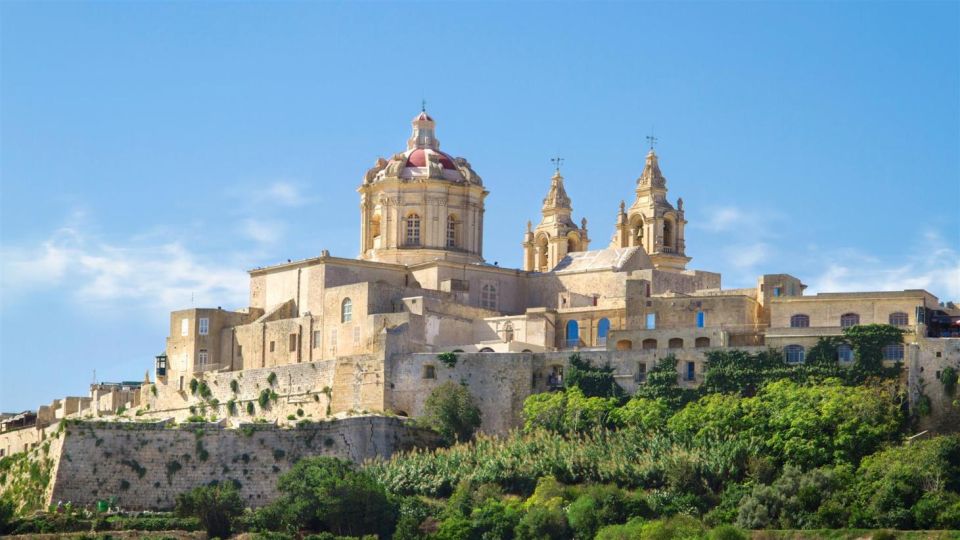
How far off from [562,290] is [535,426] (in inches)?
413

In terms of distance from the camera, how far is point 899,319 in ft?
217

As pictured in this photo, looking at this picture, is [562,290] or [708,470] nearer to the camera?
[708,470]

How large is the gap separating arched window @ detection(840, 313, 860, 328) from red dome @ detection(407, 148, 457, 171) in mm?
16882

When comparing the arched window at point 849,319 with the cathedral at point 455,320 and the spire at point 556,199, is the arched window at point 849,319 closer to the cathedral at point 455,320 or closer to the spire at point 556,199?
the cathedral at point 455,320

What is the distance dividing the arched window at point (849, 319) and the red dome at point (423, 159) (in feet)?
55.4

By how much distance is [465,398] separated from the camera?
6700 cm

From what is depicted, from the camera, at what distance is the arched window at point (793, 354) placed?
65.3 m

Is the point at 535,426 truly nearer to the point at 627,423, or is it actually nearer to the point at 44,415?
the point at 627,423

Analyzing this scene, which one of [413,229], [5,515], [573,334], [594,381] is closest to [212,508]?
[5,515]

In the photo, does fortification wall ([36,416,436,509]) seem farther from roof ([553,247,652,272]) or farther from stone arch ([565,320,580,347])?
roof ([553,247,652,272])

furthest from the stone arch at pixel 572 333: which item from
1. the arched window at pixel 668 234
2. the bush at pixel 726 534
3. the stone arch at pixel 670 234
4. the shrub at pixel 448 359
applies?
the bush at pixel 726 534

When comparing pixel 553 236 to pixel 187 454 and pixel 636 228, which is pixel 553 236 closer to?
pixel 636 228

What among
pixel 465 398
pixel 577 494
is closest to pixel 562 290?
pixel 465 398

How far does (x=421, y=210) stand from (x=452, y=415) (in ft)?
38.8
